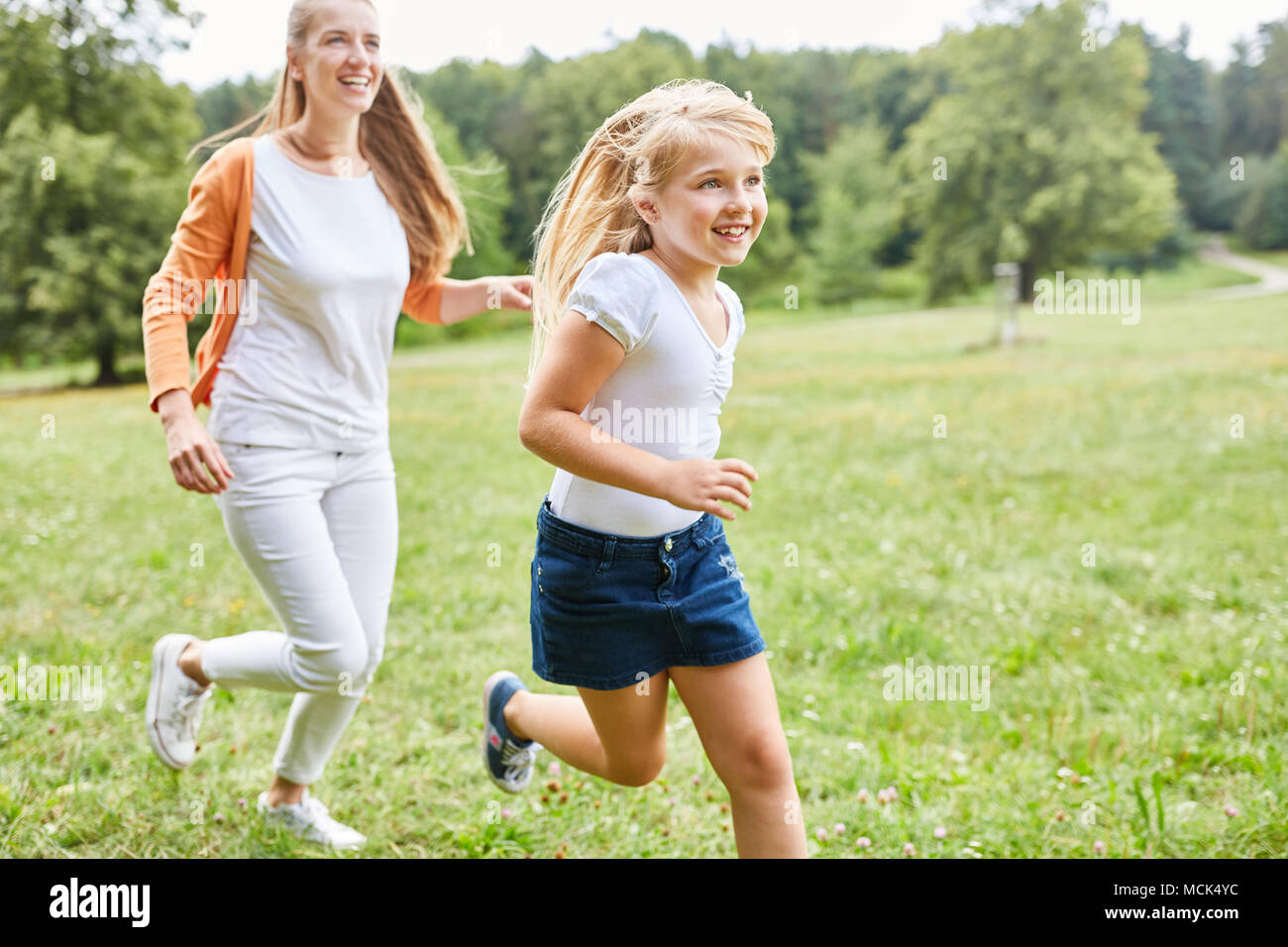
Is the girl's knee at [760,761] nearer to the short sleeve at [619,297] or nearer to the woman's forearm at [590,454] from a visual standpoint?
the woman's forearm at [590,454]

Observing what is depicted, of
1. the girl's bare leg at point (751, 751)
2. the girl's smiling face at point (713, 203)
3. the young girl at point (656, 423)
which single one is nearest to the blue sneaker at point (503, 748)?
the young girl at point (656, 423)

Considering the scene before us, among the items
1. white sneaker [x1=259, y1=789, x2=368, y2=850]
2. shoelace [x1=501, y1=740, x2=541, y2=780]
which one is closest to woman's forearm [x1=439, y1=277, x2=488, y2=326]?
shoelace [x1=501, y1=740, x2=541, y2=780]

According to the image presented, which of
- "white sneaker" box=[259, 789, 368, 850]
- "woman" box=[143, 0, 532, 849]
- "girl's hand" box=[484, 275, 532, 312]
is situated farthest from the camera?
"white sneaker" box=[259, 789, 368, 850]

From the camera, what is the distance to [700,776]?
371 cm

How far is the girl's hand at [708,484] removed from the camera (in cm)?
204

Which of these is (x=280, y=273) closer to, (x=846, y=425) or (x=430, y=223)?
(x=430, y=223)

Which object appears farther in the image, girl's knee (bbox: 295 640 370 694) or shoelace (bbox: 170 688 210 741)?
shoelace (bbox: 170 688 210 741)

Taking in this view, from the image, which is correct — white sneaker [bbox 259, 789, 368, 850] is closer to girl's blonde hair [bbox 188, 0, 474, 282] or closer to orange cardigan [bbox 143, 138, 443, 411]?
orange cardigan [bbox 143, 138, 443, 411]

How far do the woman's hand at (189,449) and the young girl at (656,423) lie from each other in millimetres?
840

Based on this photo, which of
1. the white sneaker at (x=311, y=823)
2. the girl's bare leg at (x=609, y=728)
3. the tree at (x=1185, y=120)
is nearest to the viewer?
the girl's bare leg at (x=609, y=728)

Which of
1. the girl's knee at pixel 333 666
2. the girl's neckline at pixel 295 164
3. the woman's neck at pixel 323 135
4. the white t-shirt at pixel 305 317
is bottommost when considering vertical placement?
the girl's knee at pixel 333 666

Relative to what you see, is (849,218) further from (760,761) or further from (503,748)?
(760,761)

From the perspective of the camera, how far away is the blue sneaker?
332 centimetres
